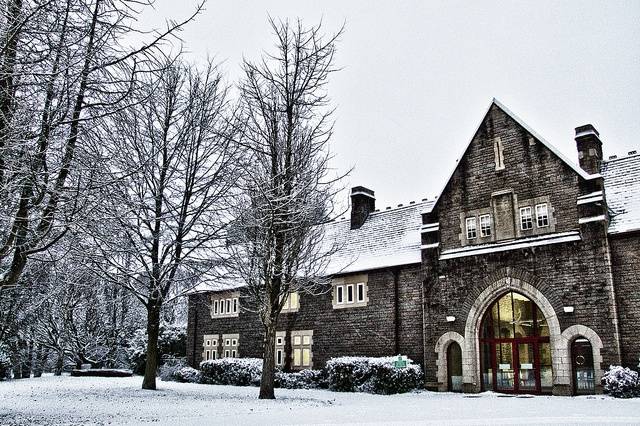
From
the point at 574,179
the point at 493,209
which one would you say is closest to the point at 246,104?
the point at 493,209

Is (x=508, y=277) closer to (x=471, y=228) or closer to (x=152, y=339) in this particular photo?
(x=471, y=228)

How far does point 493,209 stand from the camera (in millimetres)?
21859

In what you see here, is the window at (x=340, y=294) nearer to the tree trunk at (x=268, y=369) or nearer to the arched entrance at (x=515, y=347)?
the arched entrance at (x=515, y=347)

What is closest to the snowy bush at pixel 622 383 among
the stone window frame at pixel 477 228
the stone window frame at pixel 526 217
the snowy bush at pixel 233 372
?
the stone window frame at pixel 526 217

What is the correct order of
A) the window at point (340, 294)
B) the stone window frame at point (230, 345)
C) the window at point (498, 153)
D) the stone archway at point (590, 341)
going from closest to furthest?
the stone archway at point (590, 341) < the window at point (498, 153) < the window at point (340, 294) < the stone window frame at point (230, 345)

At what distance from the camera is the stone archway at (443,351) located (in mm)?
21469

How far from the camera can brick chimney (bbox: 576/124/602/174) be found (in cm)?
2152

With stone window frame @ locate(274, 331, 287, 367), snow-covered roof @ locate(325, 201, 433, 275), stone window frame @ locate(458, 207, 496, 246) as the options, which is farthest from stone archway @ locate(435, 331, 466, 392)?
stone window frame @ locate(274, 331, 287, 367)

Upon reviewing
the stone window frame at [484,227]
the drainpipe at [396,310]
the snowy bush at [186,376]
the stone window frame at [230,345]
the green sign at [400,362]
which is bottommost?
the snowy bush at [186,376]

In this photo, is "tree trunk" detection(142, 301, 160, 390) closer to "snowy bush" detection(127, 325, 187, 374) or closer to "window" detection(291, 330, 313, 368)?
"window" detection(291, 330, 313, 368)

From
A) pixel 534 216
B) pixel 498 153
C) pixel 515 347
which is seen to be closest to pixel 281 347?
pixel 515 347

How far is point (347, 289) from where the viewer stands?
85.4ft

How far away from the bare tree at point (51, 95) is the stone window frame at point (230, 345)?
21574 mm

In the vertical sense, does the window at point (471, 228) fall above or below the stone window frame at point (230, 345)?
above
